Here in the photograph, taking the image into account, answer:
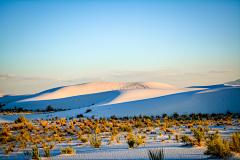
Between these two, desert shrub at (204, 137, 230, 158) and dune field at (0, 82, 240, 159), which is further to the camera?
dune field at (0, 82, 240, 159)

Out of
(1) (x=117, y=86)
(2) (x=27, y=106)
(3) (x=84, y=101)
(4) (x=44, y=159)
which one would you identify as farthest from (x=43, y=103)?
(4) (x=44, y=159)

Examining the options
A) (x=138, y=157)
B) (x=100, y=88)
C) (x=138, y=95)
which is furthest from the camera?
(x=100, y=88)

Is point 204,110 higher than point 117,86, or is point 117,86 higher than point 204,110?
point 117,86

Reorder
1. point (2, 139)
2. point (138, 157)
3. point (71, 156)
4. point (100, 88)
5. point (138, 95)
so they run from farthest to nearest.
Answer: point (100, 88) → point (138, 95) → point (2, 139) → point (71, 156) → point (138, 157)

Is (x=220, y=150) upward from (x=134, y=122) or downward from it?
upward

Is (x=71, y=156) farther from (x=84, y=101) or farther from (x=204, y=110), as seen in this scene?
(x=84, y=101)

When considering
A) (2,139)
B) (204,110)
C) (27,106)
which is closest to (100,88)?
(27,106)

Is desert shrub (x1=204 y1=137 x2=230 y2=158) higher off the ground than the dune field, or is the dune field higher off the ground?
desert shrub (x1=204 y1=137 x2=230 y2=158)

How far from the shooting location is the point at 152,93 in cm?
2950

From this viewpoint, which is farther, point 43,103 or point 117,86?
point 117,86

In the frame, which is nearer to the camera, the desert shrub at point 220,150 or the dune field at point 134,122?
the desert shrub at point 220,150

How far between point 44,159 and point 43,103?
3425cm

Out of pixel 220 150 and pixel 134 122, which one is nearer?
pixel 220 150

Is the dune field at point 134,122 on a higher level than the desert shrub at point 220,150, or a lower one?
lower
